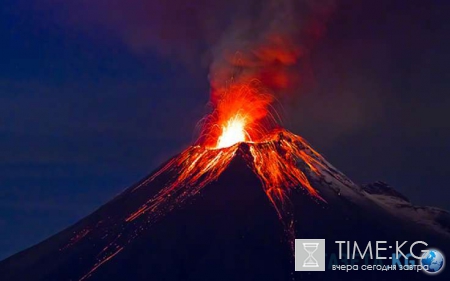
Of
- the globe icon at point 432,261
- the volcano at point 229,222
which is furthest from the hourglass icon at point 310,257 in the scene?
the globe icon at point 432,261

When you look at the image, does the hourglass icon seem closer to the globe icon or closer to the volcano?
the volcano

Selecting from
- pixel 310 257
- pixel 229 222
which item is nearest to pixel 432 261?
pixel 310 257

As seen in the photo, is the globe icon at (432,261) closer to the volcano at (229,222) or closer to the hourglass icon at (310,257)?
the volcano at (229,222)

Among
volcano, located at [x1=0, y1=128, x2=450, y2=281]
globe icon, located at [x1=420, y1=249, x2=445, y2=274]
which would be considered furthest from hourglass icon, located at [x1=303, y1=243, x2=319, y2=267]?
globe icon, located at [x1=420, y1=249, x2=445, y2=274]

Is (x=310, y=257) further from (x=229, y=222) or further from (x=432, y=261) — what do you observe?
(x=432, y=261)

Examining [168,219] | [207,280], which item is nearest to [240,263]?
[207,280]

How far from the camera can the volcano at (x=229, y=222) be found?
88.2 meters

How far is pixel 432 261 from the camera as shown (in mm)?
90688

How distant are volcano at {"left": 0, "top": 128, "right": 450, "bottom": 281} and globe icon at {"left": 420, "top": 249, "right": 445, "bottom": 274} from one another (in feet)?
3.07

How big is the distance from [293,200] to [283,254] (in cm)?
855

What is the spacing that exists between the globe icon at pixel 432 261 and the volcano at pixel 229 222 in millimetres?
935

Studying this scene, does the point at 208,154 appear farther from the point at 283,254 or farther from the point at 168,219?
the point at 283,254

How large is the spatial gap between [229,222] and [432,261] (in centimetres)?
1605

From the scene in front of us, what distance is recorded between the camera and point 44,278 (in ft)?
303
